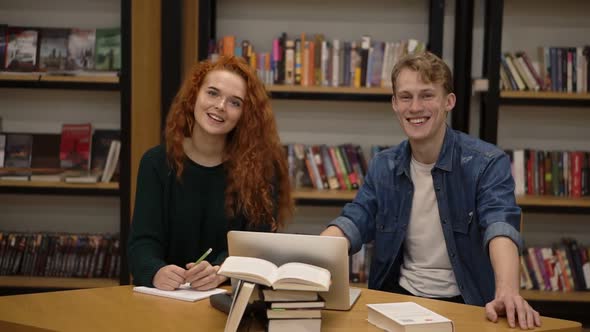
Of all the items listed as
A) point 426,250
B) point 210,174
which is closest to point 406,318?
point 426,250

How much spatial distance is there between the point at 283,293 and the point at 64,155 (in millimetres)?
2498

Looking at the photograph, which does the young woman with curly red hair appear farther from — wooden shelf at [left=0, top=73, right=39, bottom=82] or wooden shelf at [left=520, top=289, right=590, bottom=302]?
wooden shelf at [left=520, top=289, right=590, bottom=302]

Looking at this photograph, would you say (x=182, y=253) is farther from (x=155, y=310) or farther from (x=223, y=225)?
(x=155, y=310)

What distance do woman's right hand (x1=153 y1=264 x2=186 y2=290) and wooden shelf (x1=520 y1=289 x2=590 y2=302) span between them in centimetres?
222

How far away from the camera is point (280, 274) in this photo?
5.21ft

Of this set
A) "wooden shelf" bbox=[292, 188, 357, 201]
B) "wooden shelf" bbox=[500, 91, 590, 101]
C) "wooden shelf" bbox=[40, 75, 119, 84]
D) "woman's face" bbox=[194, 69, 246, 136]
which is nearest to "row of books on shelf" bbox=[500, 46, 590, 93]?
"wooden shelf" bbox=[500, 91, 590, 101]

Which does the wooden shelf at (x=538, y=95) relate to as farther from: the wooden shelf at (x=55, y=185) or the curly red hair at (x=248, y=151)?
the wooden shelf at (x=55, y=185)

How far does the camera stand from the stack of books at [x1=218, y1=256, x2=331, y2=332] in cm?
157

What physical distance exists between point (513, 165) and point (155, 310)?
246 cm

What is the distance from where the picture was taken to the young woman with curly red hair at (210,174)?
7.71 feet

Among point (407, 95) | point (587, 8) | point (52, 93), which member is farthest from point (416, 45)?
point (52, 93)

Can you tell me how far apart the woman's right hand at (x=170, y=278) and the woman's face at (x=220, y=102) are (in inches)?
22.0

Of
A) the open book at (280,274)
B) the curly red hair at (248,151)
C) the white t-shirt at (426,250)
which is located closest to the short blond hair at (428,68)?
the white t-shirt at (426,250)

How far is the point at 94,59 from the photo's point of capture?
3.74m
